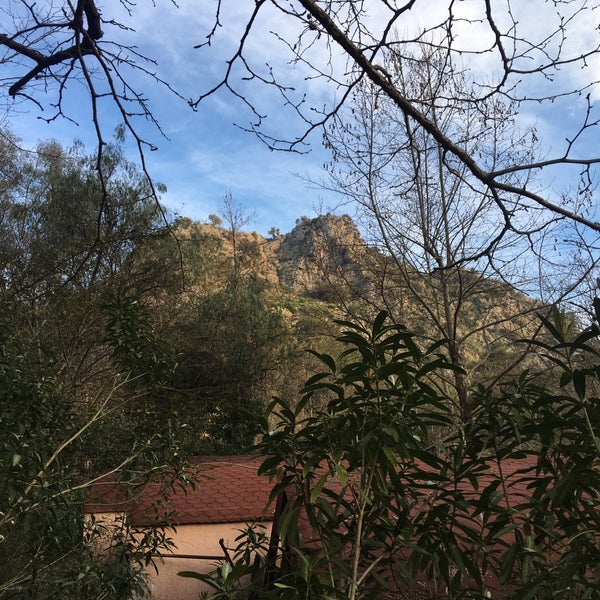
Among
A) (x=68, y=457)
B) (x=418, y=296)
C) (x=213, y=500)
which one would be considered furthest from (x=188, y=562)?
(x=418, y=296)

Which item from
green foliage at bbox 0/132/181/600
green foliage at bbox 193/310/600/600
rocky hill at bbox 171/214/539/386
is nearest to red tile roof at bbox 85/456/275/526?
green foliage at bbox 0/132/181/600

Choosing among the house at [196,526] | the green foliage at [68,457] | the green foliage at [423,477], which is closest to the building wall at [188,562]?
the house at [196,526]

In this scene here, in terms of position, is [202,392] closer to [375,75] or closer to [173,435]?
[173,435]

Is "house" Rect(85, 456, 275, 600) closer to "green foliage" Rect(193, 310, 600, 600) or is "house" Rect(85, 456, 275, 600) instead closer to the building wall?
the building wall

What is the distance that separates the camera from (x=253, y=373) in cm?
1105

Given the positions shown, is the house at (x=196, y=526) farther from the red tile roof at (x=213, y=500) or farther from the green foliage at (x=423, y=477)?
the green foliage at (x=423, y=477)

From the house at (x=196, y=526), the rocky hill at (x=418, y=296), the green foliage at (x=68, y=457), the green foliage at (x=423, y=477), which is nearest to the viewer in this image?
the green foliage at (x=423, y=477)

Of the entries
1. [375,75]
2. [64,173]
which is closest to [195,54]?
[375,75]

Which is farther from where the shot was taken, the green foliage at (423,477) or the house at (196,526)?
the house at (196,526)

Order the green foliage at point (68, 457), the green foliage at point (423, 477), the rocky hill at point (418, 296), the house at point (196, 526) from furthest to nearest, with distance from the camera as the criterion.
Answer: the rocky hill at point (418, 296), the house at point (196, 526), the green foliage at point (68, 457), the green foliage at point (423, 477)

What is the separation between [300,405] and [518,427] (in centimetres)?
49

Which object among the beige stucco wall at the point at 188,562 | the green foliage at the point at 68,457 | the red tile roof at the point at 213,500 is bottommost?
the beige stucco wall at the point at 188,562

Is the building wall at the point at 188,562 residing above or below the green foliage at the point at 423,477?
below

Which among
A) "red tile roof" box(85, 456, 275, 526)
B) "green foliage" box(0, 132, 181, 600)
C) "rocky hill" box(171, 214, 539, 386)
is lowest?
"red tile roof" box(85, 456, 275, 526)
